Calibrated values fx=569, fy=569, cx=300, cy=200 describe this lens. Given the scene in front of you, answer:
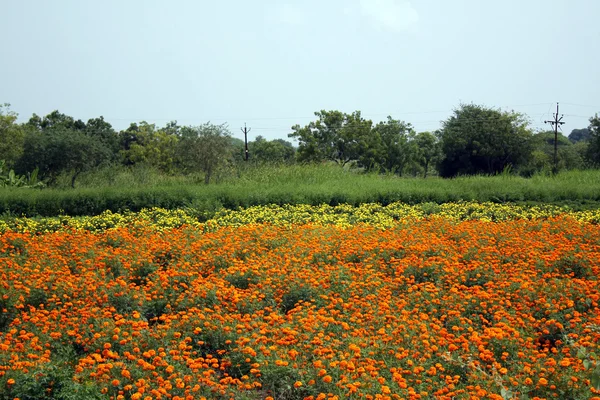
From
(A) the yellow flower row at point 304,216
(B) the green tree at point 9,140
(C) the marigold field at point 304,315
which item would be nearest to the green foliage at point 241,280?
(C) the marigold field at point 304,315

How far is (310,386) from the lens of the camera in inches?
161

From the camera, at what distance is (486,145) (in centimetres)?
3731

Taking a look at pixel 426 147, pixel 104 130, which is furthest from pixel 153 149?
pixel 426 147

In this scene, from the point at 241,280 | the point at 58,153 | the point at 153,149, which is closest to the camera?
the point at 241,280

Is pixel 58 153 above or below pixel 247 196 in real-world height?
above

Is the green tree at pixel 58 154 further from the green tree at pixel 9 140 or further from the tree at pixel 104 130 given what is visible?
the tree at pixel 104 130

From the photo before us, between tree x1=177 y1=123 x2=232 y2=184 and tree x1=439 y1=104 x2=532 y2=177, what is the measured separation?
17.9 meters

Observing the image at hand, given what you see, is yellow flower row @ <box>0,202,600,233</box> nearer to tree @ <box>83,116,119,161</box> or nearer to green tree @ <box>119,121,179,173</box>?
green tree @ <box>119,121,179,173</box>

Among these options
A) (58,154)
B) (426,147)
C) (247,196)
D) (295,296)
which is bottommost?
(295,296)

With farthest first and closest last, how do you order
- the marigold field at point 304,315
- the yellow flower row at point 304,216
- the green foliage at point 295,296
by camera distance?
1. the yellow flower row at point 304,216
2. the green foliage at point 295,296
3. the marigold field at point 304,315

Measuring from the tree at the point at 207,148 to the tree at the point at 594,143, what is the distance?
23643mm

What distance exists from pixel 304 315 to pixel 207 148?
66.8 ft

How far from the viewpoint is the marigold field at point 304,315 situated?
411 cm

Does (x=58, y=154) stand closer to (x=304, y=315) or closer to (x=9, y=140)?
(x=9, y=140)
